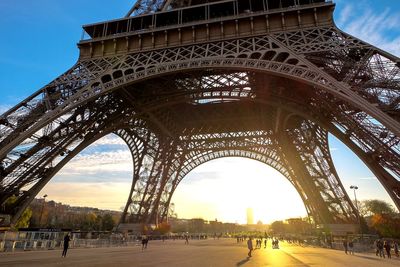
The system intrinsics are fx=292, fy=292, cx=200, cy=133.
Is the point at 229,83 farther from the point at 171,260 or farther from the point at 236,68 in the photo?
the point at 171,260

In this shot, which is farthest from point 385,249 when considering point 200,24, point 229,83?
point 200,24

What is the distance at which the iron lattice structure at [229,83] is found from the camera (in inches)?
656

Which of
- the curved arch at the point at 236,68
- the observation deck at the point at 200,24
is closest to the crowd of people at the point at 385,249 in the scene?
the curved arch at the point at 236,68

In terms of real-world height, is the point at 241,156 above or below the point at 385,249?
above

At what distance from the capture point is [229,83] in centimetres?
2339

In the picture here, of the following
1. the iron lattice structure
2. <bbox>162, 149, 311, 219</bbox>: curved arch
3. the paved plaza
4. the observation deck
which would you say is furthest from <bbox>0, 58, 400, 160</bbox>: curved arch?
<bbox>162, 149, 311, 219</bbox>: curved arch

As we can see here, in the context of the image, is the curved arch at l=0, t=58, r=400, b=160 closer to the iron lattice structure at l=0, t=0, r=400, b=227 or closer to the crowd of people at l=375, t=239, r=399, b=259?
the iron lattice structure at l=0, t=0, r=400, b=227

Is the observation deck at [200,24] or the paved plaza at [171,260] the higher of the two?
the observation deck at [200,24]

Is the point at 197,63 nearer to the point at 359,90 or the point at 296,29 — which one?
the point at 296,29

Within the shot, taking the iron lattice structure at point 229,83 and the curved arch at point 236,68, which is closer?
the curved arch at point 236,68

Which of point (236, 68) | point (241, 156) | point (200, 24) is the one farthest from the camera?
point (241, 156)

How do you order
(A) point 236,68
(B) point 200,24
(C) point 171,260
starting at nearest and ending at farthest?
(C) point 171,260 < (A) point 236,68 < (B) point 200,24

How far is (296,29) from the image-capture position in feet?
66.0

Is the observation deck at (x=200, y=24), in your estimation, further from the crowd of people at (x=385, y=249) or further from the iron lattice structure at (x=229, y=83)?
the crowd of people at (x=385, y=249)
